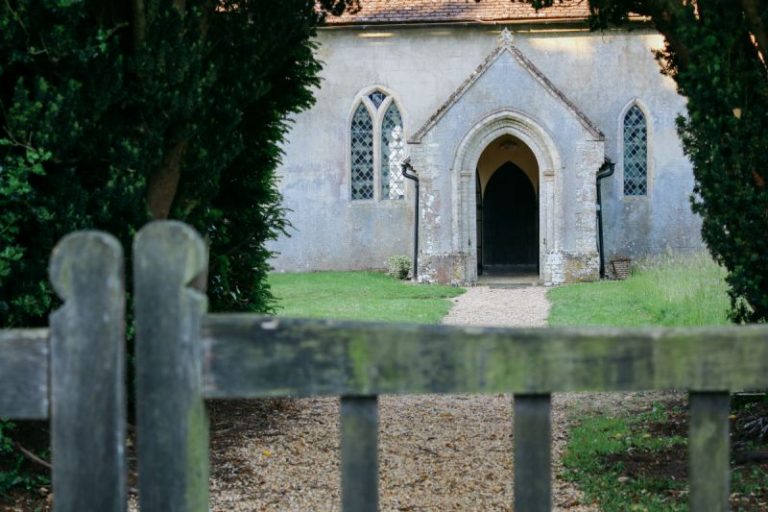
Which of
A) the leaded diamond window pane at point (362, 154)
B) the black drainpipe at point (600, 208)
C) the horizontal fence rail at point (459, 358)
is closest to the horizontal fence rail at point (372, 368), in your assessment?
the horizontal fence rail at point (459, 358)

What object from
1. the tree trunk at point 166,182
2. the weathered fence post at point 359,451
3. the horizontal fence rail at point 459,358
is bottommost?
the weathered fence post at point 359,451

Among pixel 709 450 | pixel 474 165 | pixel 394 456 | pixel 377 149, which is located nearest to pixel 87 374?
pixel 709 450

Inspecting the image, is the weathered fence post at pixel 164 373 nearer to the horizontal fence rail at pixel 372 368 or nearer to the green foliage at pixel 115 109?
the horizontal fence rail at pixel 372 368

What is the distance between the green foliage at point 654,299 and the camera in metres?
12.7

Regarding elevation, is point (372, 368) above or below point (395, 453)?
→ above

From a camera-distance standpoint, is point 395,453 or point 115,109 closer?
point 115,109

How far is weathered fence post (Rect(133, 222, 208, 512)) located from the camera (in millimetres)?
2207

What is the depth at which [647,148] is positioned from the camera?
78.8 ft

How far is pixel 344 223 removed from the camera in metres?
24.5

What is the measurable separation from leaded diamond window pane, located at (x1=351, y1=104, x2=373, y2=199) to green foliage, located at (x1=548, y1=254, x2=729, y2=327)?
6693 mm

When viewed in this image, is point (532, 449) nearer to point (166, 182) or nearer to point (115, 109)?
point (115, 109)

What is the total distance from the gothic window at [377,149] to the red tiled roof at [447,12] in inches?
74.9

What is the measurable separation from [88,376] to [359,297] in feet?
52.9

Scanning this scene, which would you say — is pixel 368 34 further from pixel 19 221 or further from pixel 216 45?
pixel 19 221
